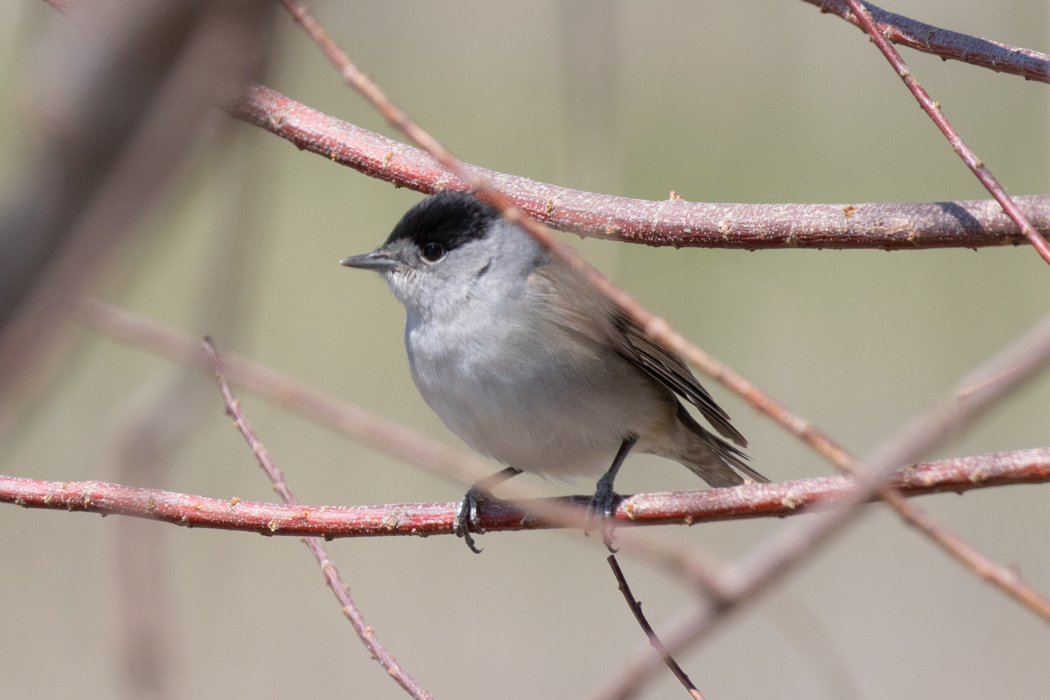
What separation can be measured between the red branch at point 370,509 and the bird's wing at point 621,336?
965mm

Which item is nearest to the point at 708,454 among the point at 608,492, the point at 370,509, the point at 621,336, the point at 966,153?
the point at 621,336

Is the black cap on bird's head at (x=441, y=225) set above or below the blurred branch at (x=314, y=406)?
above

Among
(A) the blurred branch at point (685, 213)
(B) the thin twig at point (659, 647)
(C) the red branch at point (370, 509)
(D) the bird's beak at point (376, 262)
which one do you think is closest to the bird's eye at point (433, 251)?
(D) the bird's beak at point (376, 262)

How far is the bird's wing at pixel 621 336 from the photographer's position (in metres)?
3.35

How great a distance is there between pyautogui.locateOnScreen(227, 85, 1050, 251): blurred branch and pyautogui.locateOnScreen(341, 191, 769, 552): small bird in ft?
1.82

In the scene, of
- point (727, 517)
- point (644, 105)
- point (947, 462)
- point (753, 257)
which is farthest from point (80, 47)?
point (644, 105)

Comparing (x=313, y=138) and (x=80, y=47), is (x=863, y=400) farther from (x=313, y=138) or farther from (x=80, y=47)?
(x=80, y=47)

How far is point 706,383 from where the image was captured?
4.69 m

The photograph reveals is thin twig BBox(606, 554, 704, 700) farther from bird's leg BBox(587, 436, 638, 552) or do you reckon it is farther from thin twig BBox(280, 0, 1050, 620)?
bird's leg BBox(587, 436, 638, 552)

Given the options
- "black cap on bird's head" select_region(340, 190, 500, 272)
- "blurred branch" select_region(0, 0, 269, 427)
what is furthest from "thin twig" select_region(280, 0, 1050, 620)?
"black cap on bird's head" select_region(340, 190, 500, 272)

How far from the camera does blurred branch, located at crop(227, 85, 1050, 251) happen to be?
79.7 inches

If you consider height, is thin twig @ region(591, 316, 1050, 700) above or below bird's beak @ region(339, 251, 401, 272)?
above

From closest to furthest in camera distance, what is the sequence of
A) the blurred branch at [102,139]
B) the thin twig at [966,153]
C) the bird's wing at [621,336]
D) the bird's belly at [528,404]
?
the blurred branch at [102,139] < the thin twig at [966,153] < the bird's belly at [528,404] < the bird's wing at [621,336]

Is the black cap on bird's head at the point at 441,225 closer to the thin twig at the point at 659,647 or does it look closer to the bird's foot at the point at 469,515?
the bird's foot at the point at 469,515
